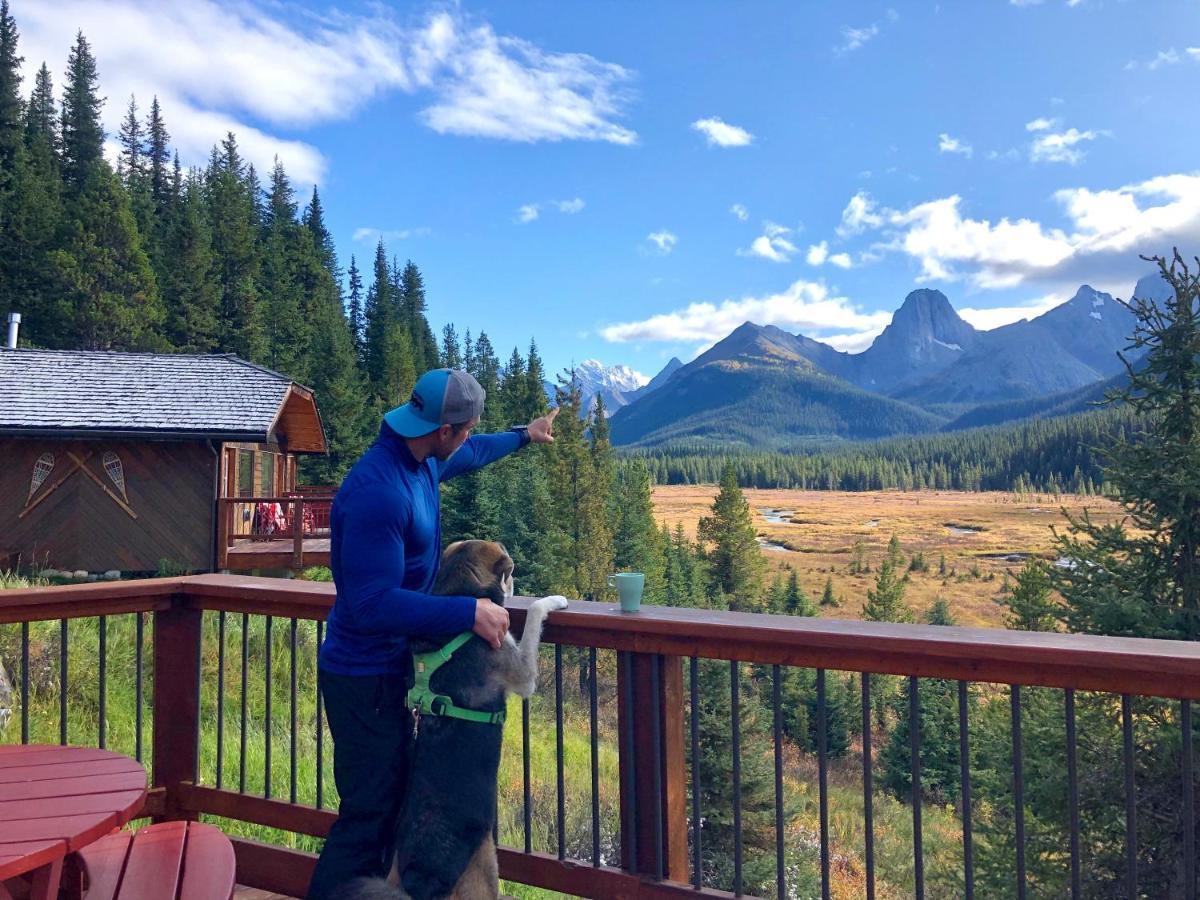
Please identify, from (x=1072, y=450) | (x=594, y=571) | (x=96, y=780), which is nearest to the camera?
(x=96, y=780)

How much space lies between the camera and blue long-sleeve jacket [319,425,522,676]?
1.89m

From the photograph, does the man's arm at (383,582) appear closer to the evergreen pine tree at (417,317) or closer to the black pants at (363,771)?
the black pants at (363,771)

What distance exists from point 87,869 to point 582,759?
10.6m

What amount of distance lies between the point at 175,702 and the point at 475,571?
5.53 ft

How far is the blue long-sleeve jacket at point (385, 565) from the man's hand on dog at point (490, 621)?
21 mm

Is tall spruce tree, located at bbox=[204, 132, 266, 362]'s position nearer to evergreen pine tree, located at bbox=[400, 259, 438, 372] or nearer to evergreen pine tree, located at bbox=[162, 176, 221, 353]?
evergreen pine tree, located at bbox=[162, 176, 221, 353]

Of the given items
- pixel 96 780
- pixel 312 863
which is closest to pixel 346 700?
pixel 96 780

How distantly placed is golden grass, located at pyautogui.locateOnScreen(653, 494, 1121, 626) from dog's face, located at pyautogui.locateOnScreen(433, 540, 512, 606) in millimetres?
41227

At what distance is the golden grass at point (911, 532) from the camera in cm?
6244

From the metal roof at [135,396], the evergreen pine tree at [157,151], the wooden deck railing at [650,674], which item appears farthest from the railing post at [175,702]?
the evergreen pine tree at [157,151]

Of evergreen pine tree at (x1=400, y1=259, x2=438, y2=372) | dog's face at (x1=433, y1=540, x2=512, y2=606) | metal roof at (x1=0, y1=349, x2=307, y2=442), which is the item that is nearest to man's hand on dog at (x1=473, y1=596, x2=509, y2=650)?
dog's face at (x1=433, y1=540, x2=512, y2=606)

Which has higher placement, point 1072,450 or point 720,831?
point 1072,450

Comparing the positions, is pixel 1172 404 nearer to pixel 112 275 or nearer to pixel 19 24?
pixel 112 275

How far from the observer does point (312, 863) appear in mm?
2736
